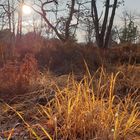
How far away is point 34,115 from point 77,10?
21.2 m

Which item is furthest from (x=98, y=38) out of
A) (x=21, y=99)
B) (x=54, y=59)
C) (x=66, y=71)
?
(x=21, y=99)

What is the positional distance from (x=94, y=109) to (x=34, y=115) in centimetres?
90

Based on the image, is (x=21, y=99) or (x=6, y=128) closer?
(x=6, y=128)

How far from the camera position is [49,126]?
147 inches

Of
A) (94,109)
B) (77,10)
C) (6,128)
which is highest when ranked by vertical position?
(77,10)

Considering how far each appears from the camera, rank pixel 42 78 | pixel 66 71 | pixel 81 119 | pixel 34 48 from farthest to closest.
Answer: pixel 34 48 → pixel 66 71 → pixel 42 78 → pixel 81 119

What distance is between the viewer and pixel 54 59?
10133 mm

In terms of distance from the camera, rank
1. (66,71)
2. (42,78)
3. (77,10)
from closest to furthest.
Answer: (42,78) → (66,71) → (77,10)

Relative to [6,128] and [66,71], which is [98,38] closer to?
[66,71]

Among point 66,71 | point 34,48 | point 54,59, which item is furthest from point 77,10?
point 66,71

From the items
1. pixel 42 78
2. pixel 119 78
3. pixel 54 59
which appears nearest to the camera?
pixel 42 78

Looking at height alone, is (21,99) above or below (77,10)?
below

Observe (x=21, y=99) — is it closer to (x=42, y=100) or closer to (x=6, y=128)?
(x=42, y=100)

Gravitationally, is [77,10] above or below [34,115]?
above
